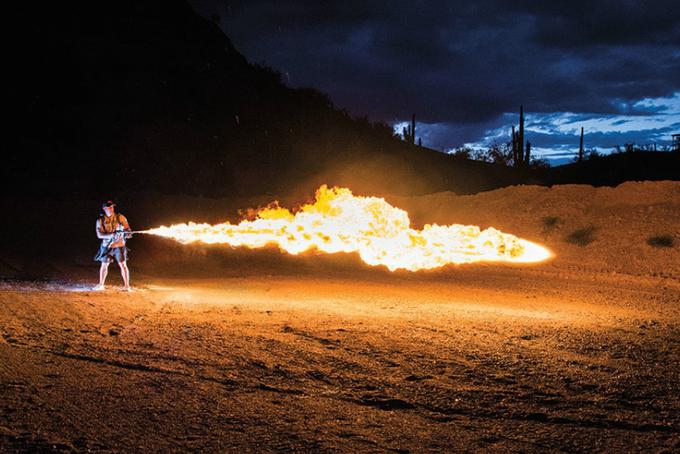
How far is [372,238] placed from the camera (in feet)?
61.5

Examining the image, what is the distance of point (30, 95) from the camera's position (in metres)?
39.7

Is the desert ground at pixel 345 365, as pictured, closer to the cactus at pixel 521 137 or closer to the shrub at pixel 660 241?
the shrub at pixel 660 241

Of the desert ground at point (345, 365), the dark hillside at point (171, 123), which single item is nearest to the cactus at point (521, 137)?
the dark hillside at point (171, 123)

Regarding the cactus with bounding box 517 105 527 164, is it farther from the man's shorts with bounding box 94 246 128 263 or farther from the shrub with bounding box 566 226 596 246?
the man's shorts with bounding box 94 246 128 263

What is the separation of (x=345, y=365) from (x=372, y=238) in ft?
39.0

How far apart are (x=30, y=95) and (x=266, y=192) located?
58.6 feet

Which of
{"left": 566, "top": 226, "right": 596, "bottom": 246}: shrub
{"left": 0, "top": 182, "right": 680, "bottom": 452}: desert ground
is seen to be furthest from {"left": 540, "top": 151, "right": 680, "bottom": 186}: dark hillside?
{"left": 0, "top": 182, "right": 680, "bottom": 452}: desert ground

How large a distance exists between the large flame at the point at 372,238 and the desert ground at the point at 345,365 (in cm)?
229

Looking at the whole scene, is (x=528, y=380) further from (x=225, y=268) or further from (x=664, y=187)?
(x=664, y=187)

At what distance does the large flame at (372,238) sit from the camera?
1784cm

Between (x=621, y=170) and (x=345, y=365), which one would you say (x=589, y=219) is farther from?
(x=621, y=170)

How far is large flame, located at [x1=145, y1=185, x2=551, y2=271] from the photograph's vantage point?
58.5ft

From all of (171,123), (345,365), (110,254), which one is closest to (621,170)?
(171,123)

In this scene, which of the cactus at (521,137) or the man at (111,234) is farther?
the cactus at (521,137)
